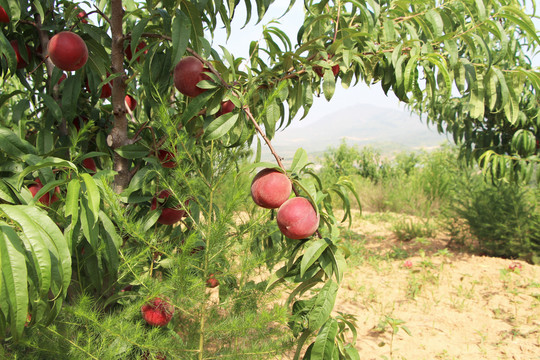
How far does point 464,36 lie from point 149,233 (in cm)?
116

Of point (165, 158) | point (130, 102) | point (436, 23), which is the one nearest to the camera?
point (165, 158)

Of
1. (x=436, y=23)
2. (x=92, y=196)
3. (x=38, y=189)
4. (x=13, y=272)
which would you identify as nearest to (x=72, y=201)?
(x=92, y=196)

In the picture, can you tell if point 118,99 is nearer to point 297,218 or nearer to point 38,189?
point 38,189

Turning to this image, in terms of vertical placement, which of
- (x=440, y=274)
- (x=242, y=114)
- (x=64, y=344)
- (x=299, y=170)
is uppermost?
(x=242, y=114)

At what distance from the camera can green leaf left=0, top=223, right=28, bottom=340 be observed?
522 mm

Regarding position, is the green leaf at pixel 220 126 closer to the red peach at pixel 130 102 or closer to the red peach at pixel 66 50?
the red peach at pixel 66 50

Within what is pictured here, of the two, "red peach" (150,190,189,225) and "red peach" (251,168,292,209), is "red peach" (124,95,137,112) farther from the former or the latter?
"red peach" (251,168,292,209)

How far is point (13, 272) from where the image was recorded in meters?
0.53

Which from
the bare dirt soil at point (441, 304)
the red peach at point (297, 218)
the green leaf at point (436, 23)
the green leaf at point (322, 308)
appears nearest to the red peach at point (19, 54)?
A: the red peach at point (297, 218)

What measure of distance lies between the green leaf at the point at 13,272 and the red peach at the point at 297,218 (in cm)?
50

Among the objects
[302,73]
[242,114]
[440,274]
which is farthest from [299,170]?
[440,274]

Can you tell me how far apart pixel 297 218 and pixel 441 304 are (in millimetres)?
2264

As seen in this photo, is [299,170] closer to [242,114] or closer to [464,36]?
[242,114]

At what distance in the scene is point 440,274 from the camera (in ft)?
10.2
